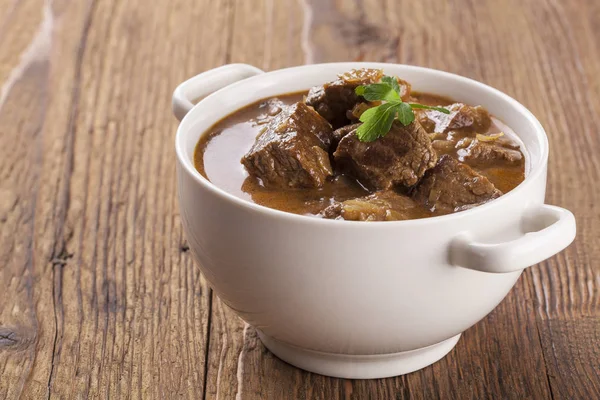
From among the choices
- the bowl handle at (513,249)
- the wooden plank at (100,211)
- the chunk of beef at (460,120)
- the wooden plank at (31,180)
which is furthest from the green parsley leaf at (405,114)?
the wooden plank at (31,180)

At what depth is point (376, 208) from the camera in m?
2.27

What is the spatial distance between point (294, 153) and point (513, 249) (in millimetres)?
621

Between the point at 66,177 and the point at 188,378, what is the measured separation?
1.27 metres

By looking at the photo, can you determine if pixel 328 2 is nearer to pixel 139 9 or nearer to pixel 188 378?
pixel 139 9

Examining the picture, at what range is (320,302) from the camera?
7.31 feet

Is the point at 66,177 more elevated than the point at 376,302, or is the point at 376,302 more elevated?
the point at 376,302

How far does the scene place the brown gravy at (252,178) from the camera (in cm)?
237

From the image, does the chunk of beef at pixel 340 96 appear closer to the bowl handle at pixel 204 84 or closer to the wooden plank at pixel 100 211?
the bowl handle at pixel 204 84

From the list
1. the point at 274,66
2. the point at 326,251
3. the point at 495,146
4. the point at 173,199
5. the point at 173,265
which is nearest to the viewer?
the point at 326,251

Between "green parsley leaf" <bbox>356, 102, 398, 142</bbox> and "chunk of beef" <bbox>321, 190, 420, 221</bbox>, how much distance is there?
15cm

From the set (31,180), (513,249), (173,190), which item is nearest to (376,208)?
(513,249)

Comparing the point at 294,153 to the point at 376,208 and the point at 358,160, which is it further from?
the point at 376,208

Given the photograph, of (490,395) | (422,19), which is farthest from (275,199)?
(422,19)

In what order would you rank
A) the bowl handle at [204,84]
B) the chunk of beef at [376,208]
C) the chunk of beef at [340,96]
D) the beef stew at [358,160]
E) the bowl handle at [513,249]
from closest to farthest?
the bowl handle at [513,249], the chunk of beef at [376,208], the beef stew at [358,160], the chunk of beef at [340,96], the bowl handle at [204,84]
